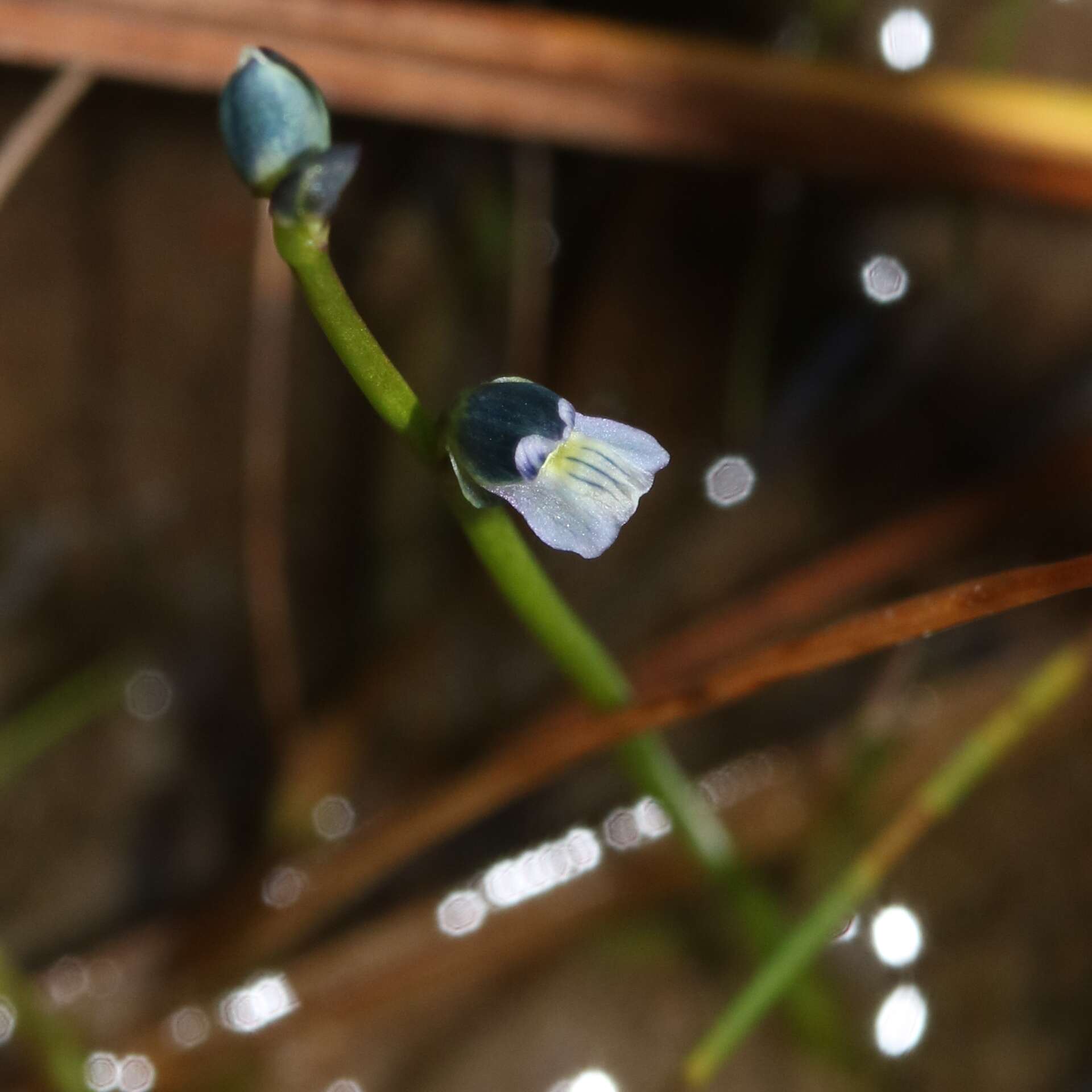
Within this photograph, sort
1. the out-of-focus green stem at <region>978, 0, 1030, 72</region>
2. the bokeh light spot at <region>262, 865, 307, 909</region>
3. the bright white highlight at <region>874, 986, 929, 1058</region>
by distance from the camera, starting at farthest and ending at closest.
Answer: the out-of-focus green stem at <region>978, 0, 1030, 72</region>
the bokeh light spot at <region>262, 865, 307, 909</region>
the bright white highlight at <region>874, 986, 929, 1058</region>

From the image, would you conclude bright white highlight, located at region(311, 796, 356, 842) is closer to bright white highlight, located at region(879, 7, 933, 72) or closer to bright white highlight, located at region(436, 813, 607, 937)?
bright white highlight, located at region(436, 813, 607, 937)

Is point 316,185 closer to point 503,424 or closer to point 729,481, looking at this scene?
point 503,424

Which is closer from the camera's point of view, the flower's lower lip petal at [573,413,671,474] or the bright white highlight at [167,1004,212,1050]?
the flower's lower lip petal at [573,413,671,474]

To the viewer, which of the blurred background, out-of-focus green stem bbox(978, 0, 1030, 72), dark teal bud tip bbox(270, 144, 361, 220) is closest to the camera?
dark teal bud tip bbox(270, 144, 361, 220)

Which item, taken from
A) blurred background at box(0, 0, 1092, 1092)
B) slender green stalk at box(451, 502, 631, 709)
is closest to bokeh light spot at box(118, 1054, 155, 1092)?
blurred background at box(0, 0, 1092, 1092)

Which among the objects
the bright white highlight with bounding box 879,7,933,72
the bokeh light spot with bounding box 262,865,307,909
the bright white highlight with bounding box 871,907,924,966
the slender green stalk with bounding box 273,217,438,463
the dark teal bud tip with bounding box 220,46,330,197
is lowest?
the bright white highlight with bounding box 871,907,924,966

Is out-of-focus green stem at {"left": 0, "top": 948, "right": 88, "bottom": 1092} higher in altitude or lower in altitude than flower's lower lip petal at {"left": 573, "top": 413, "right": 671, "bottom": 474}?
higher
